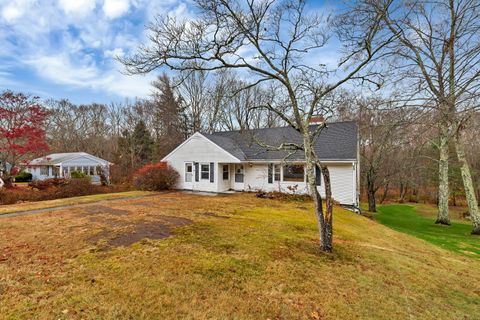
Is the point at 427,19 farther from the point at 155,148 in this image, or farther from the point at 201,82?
the point at 155,148

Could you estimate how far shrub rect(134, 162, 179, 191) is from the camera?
16.8 metres

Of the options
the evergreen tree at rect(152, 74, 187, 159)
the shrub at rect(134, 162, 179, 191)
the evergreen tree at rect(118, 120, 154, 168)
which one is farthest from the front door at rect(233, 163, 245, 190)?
A: the evergreen tree at rect(118, 120, 154, 168)

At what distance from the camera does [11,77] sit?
18.6 metres

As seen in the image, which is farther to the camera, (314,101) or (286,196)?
(286,196)

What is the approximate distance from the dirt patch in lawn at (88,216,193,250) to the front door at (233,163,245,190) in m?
9.18

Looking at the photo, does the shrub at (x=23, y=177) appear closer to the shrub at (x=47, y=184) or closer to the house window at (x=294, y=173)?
the shrub at (x=47, y=184)

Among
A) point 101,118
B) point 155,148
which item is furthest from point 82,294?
point 101,118

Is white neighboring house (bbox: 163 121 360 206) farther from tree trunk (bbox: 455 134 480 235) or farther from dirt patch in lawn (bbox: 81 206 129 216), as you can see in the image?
dirt patch in lawn (bbox: 81 206 129 216)

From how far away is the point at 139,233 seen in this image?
6266 mm

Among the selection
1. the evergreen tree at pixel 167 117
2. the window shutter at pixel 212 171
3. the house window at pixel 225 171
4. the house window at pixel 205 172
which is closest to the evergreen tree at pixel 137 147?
the evergreen tree at pixel 167 117

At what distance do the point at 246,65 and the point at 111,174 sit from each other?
22512mm

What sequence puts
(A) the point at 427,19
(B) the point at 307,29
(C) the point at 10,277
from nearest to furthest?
(C) the point at 10,277 < (B) the point at 307,29 < (A) the point at 427,19

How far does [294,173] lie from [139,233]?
10811mm

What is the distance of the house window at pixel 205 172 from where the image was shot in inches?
658
